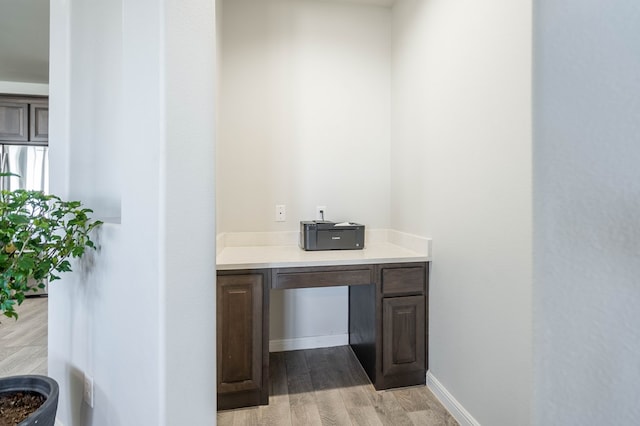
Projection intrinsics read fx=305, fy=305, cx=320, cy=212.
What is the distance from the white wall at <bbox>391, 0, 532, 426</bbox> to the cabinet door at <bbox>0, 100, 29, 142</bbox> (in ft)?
13.8

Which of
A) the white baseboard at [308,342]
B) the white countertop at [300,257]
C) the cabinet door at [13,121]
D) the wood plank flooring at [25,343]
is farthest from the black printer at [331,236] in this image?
the cabinet door at [13,121]

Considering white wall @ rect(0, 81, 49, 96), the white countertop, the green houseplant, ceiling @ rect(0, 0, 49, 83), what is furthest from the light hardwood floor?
white wall @ rect(0, 81, 49, 96)

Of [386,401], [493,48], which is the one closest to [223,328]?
[386,401]

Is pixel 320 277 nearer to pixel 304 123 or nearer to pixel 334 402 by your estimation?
pixel 334 402

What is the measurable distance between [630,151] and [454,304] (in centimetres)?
156

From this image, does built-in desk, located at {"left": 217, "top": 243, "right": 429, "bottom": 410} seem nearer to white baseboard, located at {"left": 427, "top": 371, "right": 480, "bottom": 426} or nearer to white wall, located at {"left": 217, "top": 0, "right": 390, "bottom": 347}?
white baseboard, located at {"left": 427, "top": 371, "right": 480, "bottom": 426}

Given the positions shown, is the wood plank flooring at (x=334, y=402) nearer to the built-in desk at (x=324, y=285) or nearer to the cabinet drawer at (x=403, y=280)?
the built-in desk at (x=324, y=285)

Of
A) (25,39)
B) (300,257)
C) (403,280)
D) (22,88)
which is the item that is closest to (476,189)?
(403,280)

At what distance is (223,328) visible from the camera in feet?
5.63

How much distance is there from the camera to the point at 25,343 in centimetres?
250

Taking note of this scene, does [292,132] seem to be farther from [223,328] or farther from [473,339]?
[473,339]

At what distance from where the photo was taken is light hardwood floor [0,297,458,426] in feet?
5.46

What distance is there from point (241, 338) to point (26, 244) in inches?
42.5

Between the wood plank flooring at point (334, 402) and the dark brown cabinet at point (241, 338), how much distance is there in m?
0.12
